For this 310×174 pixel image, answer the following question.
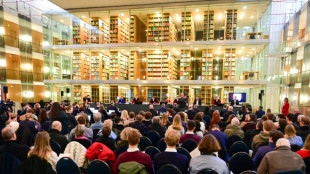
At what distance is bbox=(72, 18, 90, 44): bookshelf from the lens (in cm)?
1847

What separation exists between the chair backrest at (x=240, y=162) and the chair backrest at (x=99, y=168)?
2018 mm

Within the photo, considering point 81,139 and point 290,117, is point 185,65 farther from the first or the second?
point 81,139

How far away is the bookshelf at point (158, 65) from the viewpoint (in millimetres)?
16750

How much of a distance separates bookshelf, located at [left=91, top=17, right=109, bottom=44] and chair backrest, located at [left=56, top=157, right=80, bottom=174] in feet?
54.2

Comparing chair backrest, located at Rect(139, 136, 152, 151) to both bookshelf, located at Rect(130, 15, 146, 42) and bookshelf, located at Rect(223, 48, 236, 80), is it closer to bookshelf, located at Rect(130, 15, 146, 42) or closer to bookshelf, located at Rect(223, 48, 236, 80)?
bookshelf, located at Rect(223, 48, 236, 80)

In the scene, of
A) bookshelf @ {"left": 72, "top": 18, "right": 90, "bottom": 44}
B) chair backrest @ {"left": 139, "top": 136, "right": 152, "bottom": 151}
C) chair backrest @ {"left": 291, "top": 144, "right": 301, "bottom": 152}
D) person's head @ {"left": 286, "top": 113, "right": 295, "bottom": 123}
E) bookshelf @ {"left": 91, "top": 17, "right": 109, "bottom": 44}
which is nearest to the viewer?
chair backrest @ {"left": 291, "top": 144, "right": 301, "bottom": 152}

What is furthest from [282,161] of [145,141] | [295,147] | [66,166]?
[66,166]

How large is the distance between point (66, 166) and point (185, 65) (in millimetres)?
15093

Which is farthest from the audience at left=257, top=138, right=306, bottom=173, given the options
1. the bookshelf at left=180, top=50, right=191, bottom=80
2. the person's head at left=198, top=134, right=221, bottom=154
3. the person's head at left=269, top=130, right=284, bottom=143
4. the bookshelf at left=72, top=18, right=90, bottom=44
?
the bookshelf at left=72, top=18, right=90, bottom=44

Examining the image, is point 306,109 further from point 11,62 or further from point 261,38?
point 11,62

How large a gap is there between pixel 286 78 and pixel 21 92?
25.9 metres

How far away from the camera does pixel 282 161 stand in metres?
2.49

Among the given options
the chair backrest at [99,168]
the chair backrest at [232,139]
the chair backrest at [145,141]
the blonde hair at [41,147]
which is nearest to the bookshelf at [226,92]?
the chair backrest at [232,139]

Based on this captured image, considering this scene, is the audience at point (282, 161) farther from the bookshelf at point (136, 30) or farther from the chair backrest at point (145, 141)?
the bookshelf at point (136, 30)
